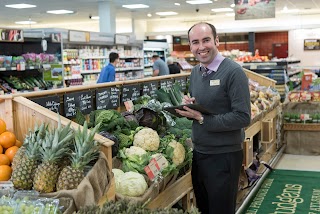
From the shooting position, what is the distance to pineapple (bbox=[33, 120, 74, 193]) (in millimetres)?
2070

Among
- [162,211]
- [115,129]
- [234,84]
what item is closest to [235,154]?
[234,84]

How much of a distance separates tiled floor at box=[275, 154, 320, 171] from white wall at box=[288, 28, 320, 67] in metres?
12.7

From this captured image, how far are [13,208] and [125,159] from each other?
128cm

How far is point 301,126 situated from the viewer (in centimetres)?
748

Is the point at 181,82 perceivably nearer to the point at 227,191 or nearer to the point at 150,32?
the point at 227,191

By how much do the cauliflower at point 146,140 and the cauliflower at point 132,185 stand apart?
19.0 inches

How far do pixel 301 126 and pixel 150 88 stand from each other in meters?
3.85

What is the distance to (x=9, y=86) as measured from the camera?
25.1 feet

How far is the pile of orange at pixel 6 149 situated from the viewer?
7.57 ft

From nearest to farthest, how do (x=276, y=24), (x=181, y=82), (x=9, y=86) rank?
(x=181, y=82)
(x=9, y=86)
(x=276, y=24)

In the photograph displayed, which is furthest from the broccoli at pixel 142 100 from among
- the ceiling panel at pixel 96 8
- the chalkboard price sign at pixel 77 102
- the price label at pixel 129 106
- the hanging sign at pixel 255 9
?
the ceiling panel at pixel 96 8

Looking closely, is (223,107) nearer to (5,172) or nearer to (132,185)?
(132,185)

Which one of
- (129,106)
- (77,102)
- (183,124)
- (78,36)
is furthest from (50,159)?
(78,36)

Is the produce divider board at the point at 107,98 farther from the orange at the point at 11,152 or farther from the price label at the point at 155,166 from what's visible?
the orange at the point at 11,152
